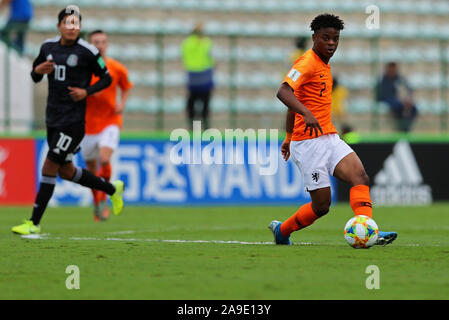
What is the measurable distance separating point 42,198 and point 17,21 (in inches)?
338

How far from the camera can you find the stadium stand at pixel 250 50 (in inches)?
688

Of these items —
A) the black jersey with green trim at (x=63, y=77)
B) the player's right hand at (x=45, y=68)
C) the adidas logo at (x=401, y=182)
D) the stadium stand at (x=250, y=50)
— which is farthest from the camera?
the stadium stand at (x=250, y=50)

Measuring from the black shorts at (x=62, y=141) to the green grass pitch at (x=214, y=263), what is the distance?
81 cm

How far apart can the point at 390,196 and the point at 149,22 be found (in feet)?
20.8

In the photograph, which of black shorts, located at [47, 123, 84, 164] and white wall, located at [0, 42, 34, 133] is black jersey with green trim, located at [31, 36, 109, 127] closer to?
black shorts, located at [47, 123, 84, 164]

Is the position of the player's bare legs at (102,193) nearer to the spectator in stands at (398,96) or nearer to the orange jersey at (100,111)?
the orange jersey at (100,111)

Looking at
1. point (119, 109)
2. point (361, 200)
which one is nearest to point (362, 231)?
point (361, 200)

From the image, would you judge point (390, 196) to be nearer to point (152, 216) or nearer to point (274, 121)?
point (274, 121)

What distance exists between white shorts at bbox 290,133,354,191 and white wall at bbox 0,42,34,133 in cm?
960

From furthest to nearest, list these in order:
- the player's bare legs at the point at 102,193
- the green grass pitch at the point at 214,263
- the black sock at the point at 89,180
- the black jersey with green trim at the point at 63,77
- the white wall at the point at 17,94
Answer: the white wall at the point at 17,94 < the player's bare legs at the point at 102,193 < the black sock at the point at 89,180 < the black jersey with green trim at the point at 63,77 < the green grass pitch at the point at 214,263

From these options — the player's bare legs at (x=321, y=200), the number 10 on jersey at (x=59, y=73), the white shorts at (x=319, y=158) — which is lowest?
the player's bare legs at (x=321, y=200)

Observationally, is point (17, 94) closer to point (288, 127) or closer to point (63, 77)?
point (63, 77)

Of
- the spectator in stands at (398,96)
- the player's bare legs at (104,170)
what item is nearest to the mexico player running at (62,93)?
the player's bare legs at (104,170)

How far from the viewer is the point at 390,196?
16.9 meters
